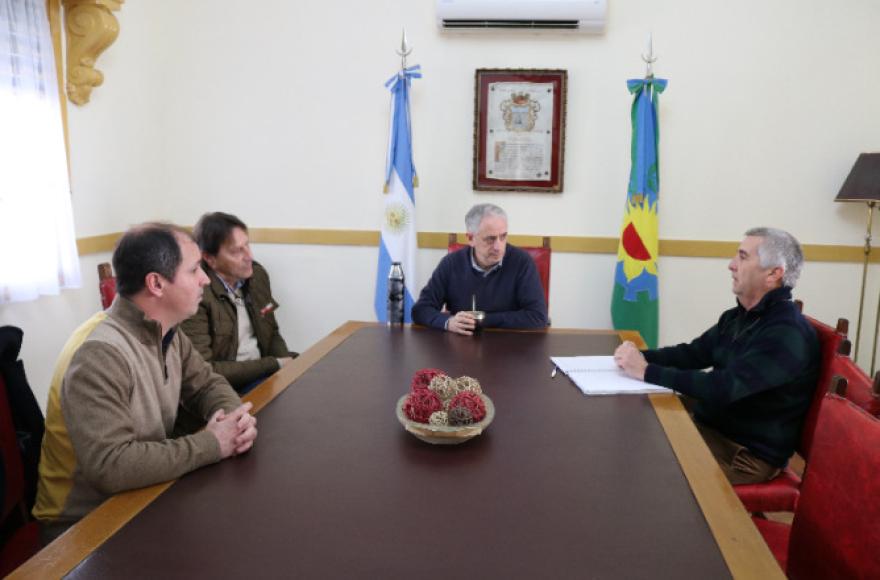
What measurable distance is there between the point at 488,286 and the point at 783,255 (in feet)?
3.81

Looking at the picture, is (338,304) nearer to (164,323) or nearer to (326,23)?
(326,23)

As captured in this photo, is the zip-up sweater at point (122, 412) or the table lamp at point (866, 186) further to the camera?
the table lamp at point (866, 186)

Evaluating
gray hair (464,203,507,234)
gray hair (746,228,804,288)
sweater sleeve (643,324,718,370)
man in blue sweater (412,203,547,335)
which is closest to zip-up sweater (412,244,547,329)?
man in blue sweater (412,203,547,335)

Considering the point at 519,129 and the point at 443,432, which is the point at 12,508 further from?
the point at 519,129

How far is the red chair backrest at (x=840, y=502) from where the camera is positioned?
3.55 ft

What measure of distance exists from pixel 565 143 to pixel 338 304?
66.4 inches

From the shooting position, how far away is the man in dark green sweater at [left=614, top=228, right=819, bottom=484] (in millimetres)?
1716

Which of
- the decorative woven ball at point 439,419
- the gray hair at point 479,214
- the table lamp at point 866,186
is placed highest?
the table lamp at point 866,186

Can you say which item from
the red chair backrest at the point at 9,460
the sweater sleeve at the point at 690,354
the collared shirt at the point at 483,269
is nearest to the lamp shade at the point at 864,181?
the sweater sleeve at the point at 690,354

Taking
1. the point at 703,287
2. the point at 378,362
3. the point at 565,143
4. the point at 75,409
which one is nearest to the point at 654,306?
the point at 703,287

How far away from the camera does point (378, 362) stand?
1.89 meters

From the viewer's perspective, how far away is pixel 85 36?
2.99 m

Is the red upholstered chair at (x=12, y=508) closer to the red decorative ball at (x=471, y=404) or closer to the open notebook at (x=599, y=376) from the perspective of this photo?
the red decorative ball at (x=471, y=404)

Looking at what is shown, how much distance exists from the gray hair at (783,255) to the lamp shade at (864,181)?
5.95 feet
